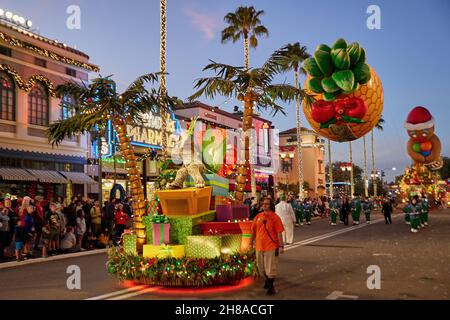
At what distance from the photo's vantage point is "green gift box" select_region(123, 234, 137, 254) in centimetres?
981

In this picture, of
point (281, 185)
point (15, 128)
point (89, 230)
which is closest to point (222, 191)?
point (89, 230)

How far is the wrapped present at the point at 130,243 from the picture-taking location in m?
9.82

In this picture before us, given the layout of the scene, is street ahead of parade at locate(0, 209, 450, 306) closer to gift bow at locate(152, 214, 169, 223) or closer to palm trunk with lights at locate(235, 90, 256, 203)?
gift bow at locate(152, 214, 169, 223)

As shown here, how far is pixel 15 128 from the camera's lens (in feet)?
78.4

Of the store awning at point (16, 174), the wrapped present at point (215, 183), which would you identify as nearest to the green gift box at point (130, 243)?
the wrapped present at point (215, 183)

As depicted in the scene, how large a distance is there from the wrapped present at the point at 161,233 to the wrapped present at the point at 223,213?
1.38 m

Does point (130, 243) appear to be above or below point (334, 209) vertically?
above

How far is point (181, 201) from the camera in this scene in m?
9.87

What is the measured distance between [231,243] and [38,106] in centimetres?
1930

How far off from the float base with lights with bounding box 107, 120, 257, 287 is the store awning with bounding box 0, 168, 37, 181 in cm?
1394

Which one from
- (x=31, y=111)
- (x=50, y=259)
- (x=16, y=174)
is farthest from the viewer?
(x=31, y=111)

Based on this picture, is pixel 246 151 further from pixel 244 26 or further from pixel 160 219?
pixel 244 26

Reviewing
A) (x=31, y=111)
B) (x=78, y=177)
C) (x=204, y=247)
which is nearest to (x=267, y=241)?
(x=204, y=247)

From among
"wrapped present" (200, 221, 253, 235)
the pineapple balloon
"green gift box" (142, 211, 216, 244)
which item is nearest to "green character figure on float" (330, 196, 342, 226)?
the pineapple balloon
